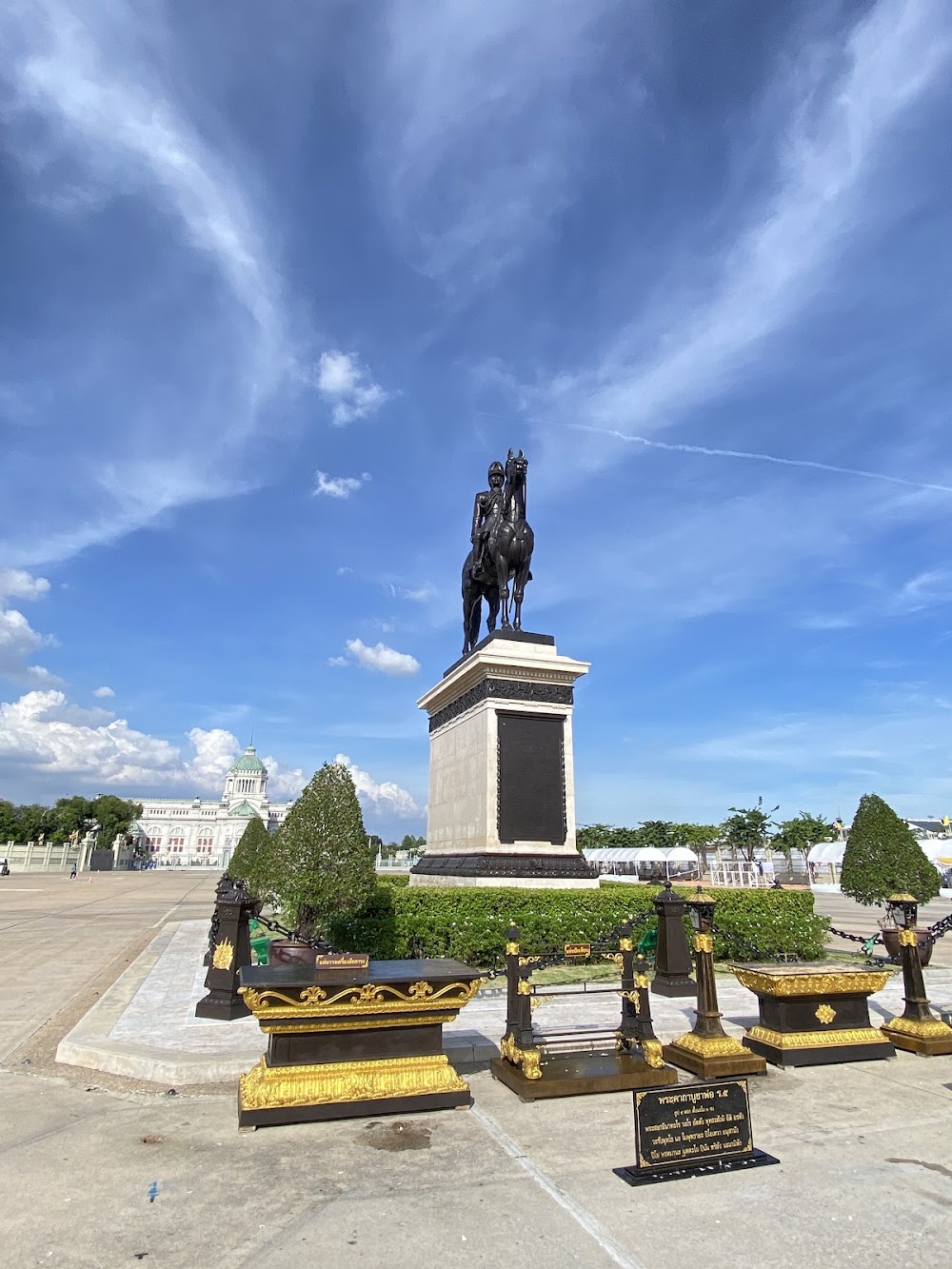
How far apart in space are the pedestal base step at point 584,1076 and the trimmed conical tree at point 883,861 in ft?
36.7

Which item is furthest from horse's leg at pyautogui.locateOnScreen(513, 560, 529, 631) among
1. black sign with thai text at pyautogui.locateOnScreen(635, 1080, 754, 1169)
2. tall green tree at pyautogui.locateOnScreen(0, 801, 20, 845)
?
tall green tree at pyautogui.locateOnScreen(0, 801, 20, 845)

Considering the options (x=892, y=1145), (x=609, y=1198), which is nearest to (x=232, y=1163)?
(x=609, y=1198)

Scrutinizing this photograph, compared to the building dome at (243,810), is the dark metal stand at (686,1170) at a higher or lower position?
lower

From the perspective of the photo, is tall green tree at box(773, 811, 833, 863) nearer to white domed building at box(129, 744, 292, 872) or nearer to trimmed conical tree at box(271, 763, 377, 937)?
trimmed conical tree at box(271, 763, 377, 937)

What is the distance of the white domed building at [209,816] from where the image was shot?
160m

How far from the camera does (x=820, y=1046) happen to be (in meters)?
7.38

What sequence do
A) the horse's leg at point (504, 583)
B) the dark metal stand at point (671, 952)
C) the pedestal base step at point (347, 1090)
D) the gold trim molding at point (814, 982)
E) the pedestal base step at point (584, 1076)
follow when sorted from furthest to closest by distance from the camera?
1. the horse's leg at point (504, 583)
2. the dark metal stand at point (671, 952)
3. the gold trim molding at point (814, 982)
4. the pedestal base step at point (584, 1076)
5. the pedestal base step at point (347, 1090)

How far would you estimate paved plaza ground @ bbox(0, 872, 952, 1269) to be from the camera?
367 centimetres

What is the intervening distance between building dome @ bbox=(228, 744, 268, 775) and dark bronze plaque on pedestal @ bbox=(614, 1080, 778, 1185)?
184m

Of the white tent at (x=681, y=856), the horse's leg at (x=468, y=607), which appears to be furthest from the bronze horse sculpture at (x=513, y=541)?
the white tent at (x=681, y=856)

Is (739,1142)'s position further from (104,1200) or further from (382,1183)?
(104,1200)

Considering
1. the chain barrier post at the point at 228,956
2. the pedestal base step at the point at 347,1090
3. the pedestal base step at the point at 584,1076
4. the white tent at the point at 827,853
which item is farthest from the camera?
the white tent at the point at 827,853

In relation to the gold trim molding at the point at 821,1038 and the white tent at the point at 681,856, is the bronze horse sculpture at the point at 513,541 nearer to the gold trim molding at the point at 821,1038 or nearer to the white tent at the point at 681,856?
the gold trim molding at the point at 821,1038

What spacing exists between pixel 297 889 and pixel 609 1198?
777cm
